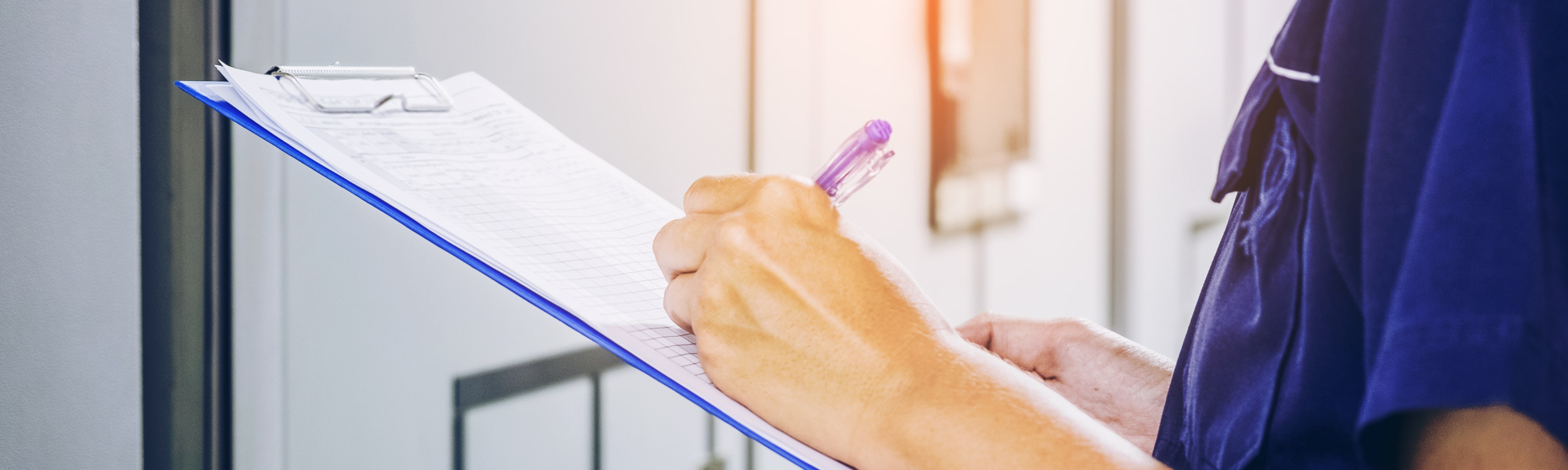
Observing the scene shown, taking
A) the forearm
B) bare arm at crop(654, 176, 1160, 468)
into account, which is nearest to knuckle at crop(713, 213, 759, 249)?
bare arm at crop(654, 176, 1160, 468)

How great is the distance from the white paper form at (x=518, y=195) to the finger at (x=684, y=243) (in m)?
0.03

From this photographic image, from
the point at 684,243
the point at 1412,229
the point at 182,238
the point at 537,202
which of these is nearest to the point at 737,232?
the point at 684,243

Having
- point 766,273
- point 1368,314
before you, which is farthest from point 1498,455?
point 766,273

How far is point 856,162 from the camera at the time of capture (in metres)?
0.42

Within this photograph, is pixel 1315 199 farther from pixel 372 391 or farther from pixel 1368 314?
pixel 372 391

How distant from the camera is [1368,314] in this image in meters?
0.32

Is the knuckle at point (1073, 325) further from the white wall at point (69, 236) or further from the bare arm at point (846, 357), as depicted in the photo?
the white wall at point (69, 236)

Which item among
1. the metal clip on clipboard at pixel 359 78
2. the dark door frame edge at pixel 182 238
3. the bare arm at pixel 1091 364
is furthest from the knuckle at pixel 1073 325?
the dark door frame edge at pixel 182 238

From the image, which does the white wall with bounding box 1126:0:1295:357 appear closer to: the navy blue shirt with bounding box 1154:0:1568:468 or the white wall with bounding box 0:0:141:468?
the navy blue shirt with bounding box 1154:0:1568:468

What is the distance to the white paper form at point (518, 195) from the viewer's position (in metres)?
0.39

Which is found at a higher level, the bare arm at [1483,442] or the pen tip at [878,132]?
the pen tip at [878,132]

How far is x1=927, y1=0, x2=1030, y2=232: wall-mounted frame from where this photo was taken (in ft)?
4.66

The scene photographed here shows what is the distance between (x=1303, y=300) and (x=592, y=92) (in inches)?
28.7

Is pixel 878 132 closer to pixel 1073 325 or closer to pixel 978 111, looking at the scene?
pixel 1073 325
